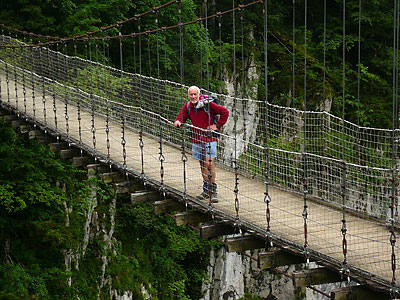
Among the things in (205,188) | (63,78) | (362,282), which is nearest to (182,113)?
(205,188)

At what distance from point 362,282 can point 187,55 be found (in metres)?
8.09

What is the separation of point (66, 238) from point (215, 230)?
4006mm

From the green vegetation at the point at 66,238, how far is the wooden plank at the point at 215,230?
134 inches

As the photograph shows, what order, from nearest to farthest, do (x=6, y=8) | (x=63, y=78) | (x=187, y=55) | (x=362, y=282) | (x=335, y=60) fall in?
1. (x=362, y=282)
2. (x=63, y=78)
3. (x=6, y=8)
4. (x=187, y=55)
5. (x=335, y=60)

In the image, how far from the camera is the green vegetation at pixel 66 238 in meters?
7.18

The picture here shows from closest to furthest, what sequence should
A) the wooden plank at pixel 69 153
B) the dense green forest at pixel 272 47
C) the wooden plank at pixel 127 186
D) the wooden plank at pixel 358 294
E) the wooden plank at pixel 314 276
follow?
1. the wooden plank at pixel 358 294
2. the wooden plank at pixel 314 276
3. the wooden plank at pixel 127 186
4. the wooden plank at pixel 69 153
5. the dense green forest at pixel 272 47

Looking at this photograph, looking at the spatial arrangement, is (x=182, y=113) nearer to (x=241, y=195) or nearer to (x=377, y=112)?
(x=241, y=195)

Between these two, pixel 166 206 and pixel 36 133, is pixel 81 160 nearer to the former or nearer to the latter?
pixel 36 133

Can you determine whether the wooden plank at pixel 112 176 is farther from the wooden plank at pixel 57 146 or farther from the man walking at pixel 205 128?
the wooden plank at pixel 57 146

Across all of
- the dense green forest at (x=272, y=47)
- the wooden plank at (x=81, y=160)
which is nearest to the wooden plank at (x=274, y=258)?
the wooden plank at (x=81, y=160)

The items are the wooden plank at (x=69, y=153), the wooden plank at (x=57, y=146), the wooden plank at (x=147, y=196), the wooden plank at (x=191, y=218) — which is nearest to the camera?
the wooden plank at (x=191, y=218)

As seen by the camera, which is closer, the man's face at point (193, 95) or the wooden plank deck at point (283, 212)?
the wooden plank deck at point (283, 212)

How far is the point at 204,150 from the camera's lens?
4.17 m

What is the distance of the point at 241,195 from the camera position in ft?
14.1
